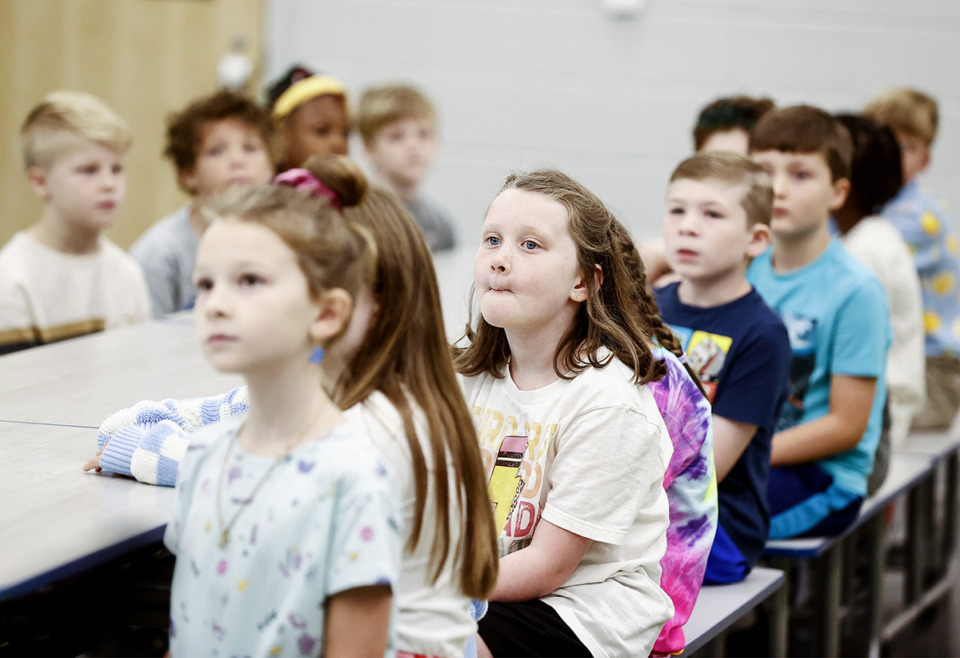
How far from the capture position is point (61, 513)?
133cm

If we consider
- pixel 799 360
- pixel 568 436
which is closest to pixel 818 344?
pixel 799 360

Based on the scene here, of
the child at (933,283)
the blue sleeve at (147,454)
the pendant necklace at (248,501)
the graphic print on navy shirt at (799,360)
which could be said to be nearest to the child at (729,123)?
the child at (933,283)

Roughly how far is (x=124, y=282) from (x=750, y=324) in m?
1.86

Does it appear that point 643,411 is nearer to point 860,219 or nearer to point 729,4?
point 860,219

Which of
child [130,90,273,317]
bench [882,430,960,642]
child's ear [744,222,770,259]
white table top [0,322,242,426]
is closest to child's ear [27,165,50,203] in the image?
child [130,90,273,317]

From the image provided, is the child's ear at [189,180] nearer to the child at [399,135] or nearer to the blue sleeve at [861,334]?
the child at [399,135]

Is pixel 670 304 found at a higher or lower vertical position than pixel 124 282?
higher

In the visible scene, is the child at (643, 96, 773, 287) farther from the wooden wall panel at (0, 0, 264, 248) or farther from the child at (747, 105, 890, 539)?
the wooden wall panel at (0, 0, 264, 248)

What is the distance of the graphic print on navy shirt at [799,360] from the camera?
7.96ft

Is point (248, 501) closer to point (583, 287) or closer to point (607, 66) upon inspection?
point (583, 287)

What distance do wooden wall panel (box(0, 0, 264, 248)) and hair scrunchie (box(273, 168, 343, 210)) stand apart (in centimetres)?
470

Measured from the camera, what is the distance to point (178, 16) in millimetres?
5613

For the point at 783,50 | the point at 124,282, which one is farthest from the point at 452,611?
the point at 783,50

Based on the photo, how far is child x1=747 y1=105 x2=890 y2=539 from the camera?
2.38 m
